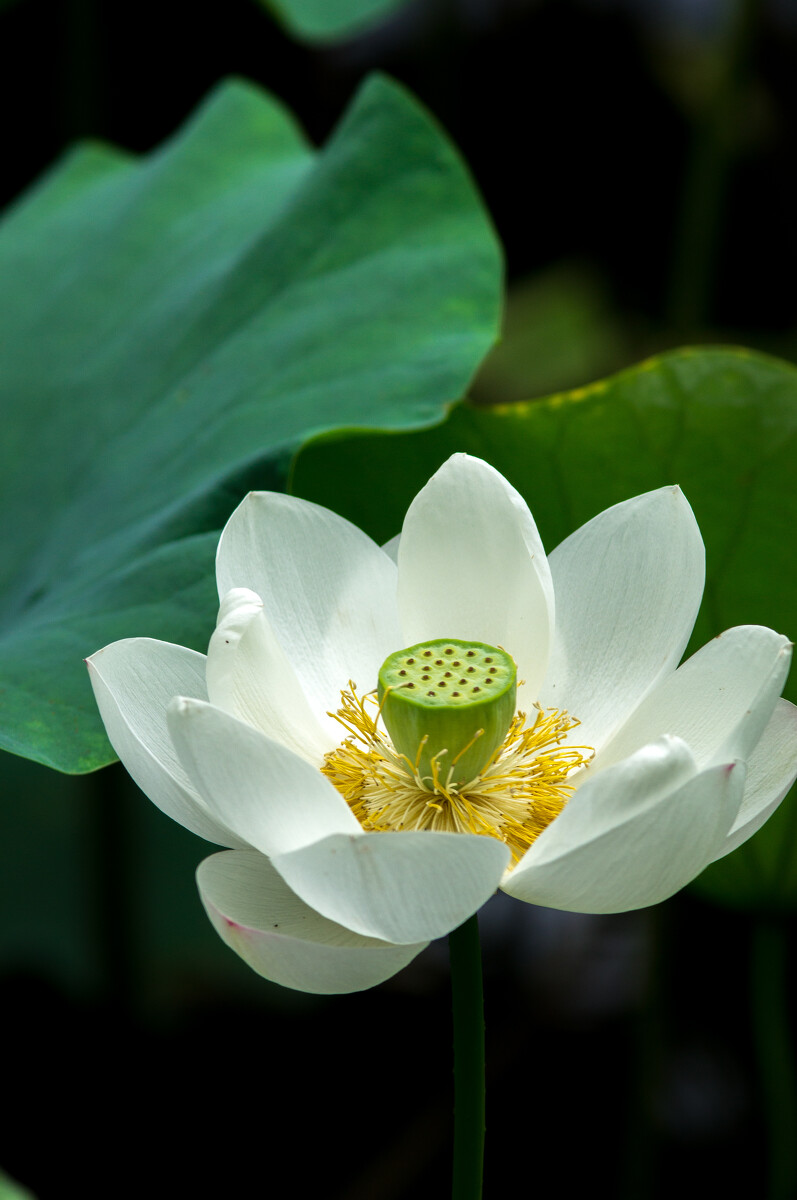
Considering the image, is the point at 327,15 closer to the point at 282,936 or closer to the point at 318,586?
the point at 318,586

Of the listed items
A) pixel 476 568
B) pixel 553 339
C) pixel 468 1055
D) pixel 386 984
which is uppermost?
pixel 476 568

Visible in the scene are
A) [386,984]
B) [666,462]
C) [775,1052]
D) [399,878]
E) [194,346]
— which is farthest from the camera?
[386,984]

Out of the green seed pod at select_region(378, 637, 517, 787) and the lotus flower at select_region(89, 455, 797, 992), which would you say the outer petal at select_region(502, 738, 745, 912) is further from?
the green seed pod at select_region(378, 637, 517, 787)

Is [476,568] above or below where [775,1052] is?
above

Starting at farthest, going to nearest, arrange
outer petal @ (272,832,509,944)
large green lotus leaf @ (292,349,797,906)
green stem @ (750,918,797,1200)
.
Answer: green stem @ (750,918,797,1200) → large green lotus leaf @ (292,349,797,906) → outer petal @ (272,832,509,944)

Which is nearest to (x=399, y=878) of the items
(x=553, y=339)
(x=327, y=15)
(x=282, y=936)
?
(x=282, y=936)

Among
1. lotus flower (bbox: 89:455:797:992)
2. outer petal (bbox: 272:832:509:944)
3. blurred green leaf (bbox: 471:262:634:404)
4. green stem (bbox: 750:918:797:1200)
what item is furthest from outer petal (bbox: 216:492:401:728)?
blurred green leaf (bbox: 471:262:634:404)

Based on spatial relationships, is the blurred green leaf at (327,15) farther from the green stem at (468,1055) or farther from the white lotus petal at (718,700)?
the green stem at (468,1055)
